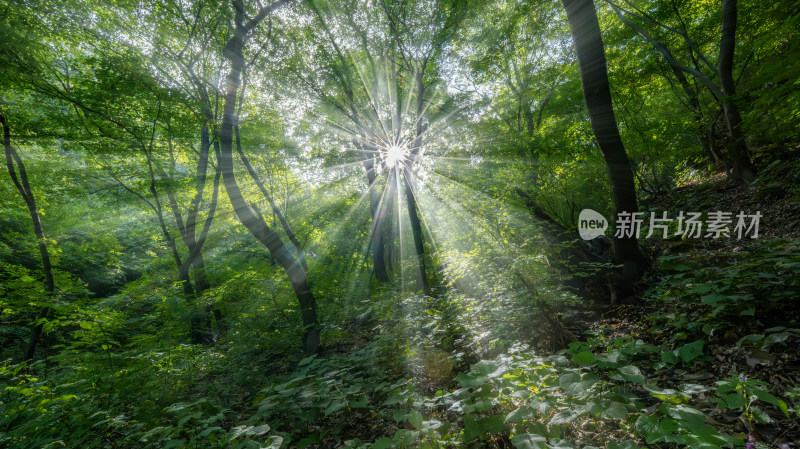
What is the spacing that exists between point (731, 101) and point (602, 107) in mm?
4869

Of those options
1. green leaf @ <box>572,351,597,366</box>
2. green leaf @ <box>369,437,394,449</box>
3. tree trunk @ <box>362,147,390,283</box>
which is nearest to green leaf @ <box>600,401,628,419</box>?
green leaf @ <box>572,351,597,366</box>

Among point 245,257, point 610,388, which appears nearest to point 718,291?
point 610,388

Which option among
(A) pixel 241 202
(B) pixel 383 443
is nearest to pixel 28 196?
(A) pixel 241 202

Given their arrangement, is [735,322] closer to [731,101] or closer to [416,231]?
[731,101]

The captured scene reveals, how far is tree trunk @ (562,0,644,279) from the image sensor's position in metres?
4.03

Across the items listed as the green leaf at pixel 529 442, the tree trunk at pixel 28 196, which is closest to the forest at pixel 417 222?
the green leaf at pixel 529 442

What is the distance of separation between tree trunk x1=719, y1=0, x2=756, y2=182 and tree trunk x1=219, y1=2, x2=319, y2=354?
9862 millimetres

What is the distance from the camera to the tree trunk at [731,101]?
606 cm

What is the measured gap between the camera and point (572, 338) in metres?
3.59

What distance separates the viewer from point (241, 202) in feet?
19.8

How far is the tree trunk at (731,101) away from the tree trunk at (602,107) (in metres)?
4.01

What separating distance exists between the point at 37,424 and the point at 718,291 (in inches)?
255
